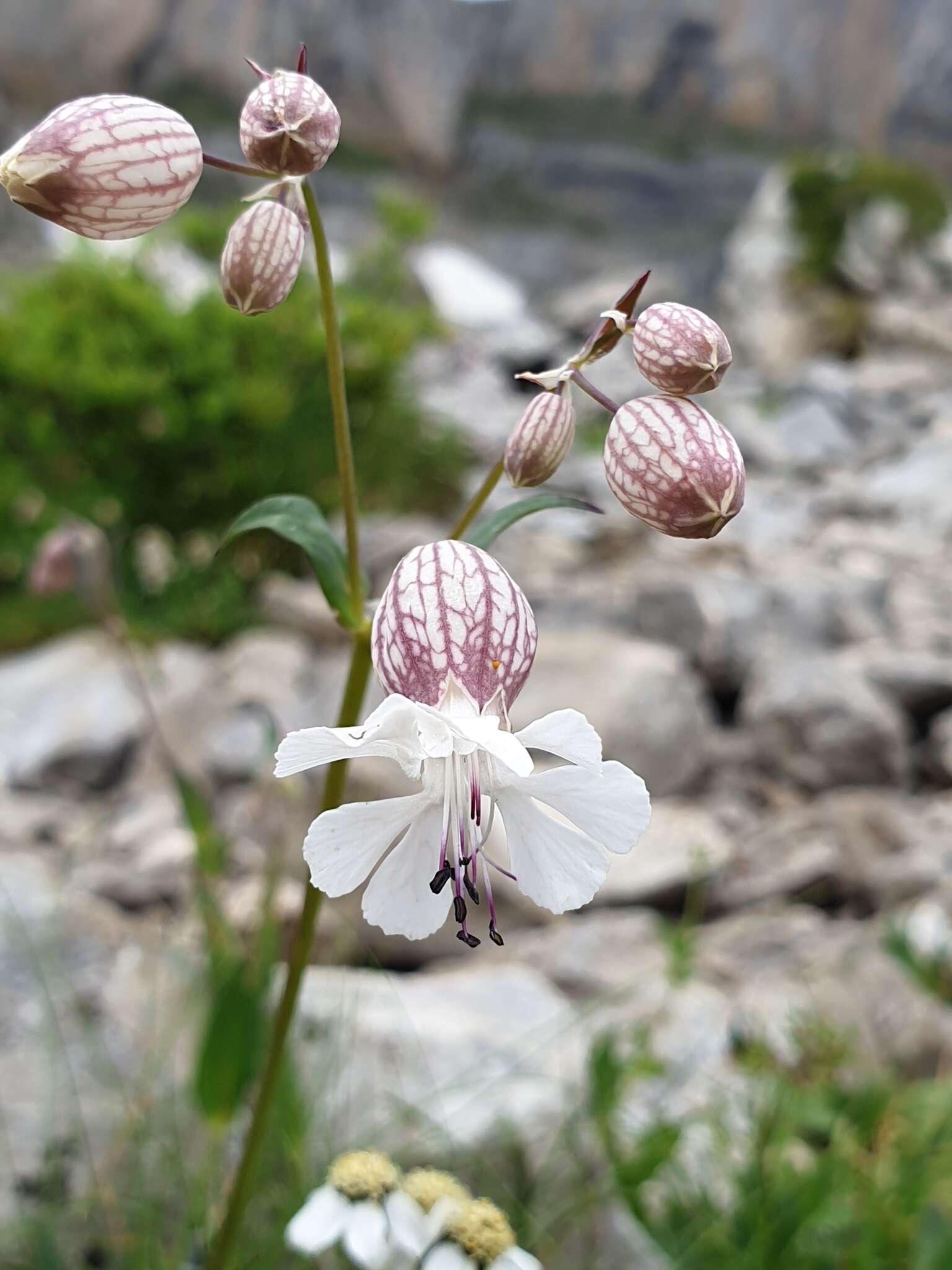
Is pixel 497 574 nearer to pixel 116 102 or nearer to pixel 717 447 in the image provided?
pixel 717 447

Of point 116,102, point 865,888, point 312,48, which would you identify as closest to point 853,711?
point 865,888

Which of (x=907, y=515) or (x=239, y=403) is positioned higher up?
(x=239, y=403)

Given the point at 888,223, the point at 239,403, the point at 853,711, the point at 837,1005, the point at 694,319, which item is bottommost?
the point at 888,223

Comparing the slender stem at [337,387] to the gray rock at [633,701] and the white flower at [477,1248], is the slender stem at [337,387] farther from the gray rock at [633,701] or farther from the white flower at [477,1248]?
the gray rock at [633,701]

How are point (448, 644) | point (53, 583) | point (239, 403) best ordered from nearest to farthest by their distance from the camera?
point (448, 644) → point (53, 583) → point (239, 403)

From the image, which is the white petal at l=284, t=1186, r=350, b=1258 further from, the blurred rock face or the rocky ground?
the blurred rock face

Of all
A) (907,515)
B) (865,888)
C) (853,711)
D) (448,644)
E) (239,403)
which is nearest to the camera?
(448,644)

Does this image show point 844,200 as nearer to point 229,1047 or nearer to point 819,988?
point 819,988
